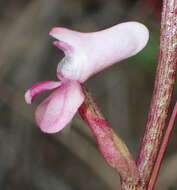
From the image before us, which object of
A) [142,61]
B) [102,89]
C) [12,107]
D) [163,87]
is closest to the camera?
[163,87]

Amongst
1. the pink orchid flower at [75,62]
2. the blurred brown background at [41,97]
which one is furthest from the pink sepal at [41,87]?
the blurred brown background at [41,97]

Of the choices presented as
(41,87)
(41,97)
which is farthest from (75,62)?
(41,97)

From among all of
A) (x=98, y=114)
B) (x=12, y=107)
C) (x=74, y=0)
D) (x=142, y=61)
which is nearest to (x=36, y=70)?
(x=12, y=107)

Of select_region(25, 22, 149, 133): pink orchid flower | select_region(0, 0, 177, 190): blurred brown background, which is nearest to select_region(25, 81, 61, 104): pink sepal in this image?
select_region(25, 22, 149, 133): pink orchid flower

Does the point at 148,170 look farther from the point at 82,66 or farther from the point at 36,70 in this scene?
the point at 36,70

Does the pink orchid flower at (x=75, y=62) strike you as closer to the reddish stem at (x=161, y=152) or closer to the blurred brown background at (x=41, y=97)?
the reddish stem at (x=161, y=152)

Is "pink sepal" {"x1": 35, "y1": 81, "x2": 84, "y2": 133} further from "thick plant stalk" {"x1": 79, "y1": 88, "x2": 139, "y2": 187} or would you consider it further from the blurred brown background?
the blurred brown background
